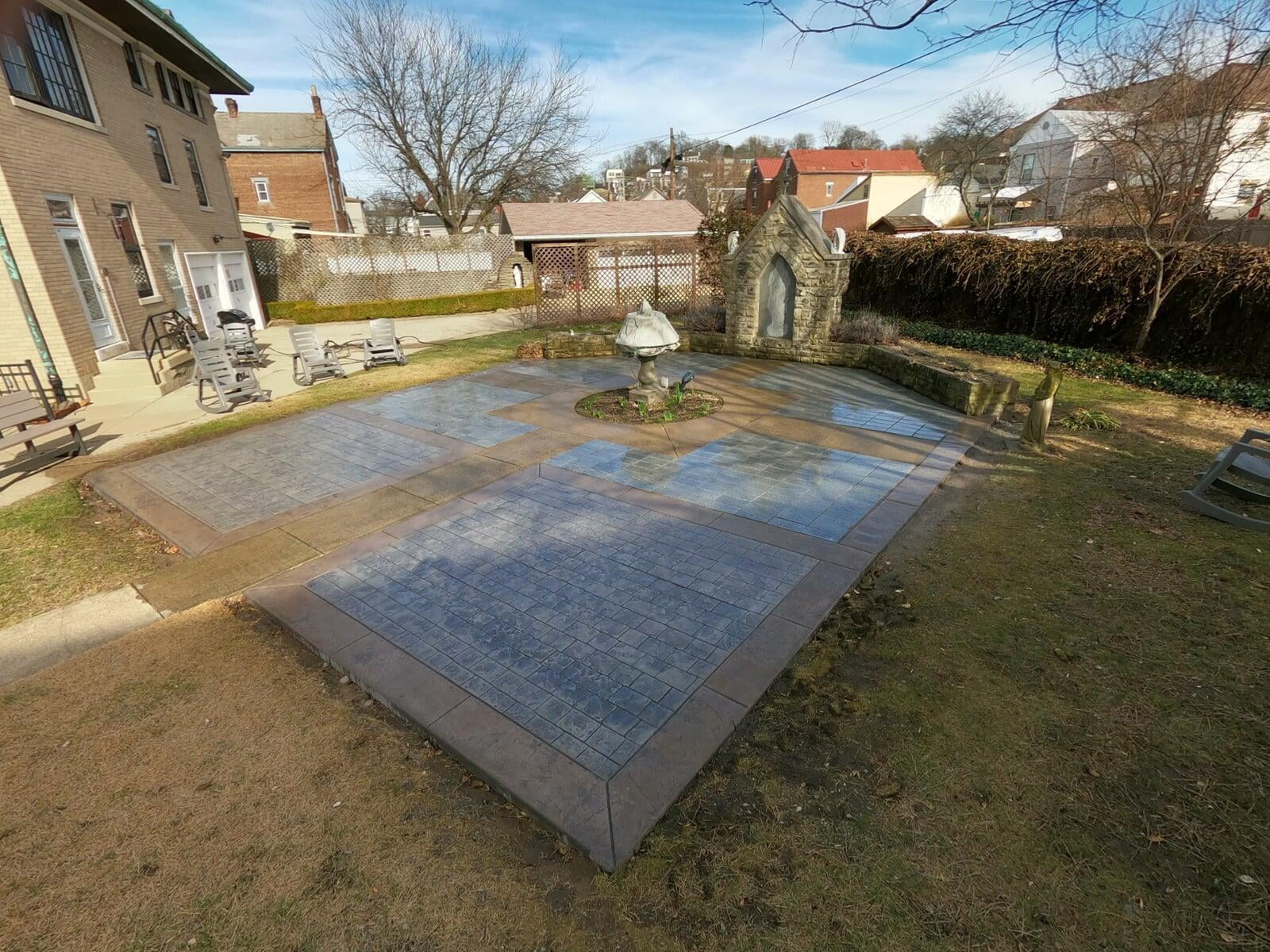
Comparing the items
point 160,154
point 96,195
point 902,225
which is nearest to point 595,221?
point 902,225

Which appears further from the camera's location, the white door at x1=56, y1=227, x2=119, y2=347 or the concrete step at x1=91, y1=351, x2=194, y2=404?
the white door at x1=56, y1=227, x2=119, y2=347

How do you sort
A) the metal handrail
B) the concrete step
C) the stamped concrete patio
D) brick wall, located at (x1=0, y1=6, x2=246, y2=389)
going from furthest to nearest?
1. the metal handrail
2. the concrete step
3. brick wall, located at (x1=0, y1=6, x2=246, y2=389)
4. the stamped concrete patio

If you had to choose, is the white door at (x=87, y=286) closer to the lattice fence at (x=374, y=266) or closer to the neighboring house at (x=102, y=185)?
the neighboring house at (x=102, y=185)

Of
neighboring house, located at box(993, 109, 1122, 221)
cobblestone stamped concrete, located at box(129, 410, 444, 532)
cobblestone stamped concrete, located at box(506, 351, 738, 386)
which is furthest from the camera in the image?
neighboring house, located at box(993, 109, 1122, 221)

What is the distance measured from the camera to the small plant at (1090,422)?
786 centimetres

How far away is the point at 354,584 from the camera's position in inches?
185

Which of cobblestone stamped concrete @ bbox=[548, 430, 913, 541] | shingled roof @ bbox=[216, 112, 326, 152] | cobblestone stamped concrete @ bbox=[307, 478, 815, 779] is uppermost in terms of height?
shingled roof @ bbox=[216, 112, 326, 152]

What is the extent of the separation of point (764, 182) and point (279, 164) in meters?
38.3

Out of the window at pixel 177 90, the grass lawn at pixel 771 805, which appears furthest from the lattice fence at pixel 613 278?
the grass lawn at pixel 771 805

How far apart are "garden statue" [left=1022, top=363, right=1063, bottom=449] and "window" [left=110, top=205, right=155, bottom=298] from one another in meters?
17.3

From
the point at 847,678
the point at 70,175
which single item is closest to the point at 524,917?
the point at 847,678

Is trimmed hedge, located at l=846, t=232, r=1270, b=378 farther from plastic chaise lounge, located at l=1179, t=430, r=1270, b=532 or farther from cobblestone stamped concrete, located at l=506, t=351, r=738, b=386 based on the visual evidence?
cobblestone stamped concrete, located at l=506, t=351, r=738, b=386

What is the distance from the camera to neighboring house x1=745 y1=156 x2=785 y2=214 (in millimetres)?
51438

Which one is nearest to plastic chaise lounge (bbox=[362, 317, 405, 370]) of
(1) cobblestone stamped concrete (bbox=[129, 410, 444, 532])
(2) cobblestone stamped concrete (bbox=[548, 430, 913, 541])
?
(1) cobblestone stamped concrete (bbox=[129, 410, 444, 532])
